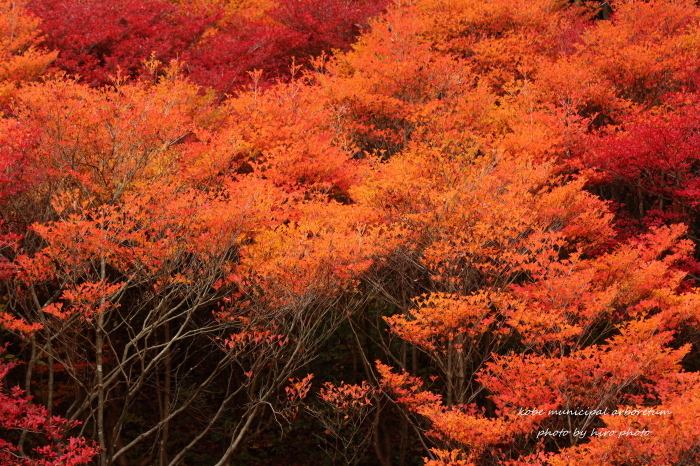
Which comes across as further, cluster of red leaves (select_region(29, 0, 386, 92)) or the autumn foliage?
cluster of red leaves (select_region(29, 0, 386, 92))

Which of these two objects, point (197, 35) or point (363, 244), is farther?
point (197, 35)

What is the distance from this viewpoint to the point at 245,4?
33.4 metres

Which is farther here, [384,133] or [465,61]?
[465,61]

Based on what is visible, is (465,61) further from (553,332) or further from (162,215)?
(162,215)

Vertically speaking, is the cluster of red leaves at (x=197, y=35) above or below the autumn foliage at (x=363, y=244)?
above

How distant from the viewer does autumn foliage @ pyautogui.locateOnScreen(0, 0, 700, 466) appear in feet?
41.7

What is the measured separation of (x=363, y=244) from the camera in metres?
14.3

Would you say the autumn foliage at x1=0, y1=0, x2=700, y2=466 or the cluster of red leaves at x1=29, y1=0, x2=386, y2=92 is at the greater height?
the cluster of red leaves at x1=29, y1=0, x2=386, y2=92

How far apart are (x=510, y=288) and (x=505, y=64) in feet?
43.2

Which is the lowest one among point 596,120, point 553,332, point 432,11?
Answer: point 553,332

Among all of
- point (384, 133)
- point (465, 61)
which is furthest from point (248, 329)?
point (465, 61)

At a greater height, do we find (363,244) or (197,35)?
(197,35)

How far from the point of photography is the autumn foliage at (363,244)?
500 inches

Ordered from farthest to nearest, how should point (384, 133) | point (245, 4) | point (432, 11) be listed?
point (245, 4) → point (432, 11) → point (384, 133)
